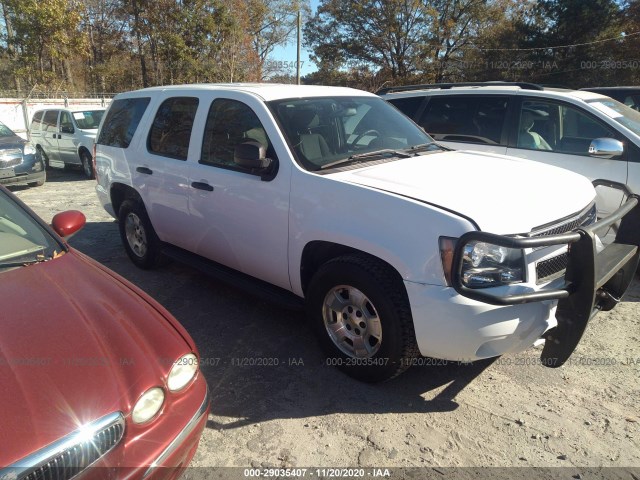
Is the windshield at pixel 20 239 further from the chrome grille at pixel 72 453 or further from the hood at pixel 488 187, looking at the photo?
the hood at pixel 488 187

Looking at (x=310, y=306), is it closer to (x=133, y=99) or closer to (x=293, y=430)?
(x=293, y=430)

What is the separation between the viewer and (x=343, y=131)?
3.70 meters

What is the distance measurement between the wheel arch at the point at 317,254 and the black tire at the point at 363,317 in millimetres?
92

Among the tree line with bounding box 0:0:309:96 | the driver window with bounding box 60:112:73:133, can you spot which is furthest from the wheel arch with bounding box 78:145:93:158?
the tree line with bounding box 0:0:309:96

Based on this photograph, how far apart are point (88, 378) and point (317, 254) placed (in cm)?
173

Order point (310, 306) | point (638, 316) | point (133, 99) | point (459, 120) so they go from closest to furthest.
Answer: point (310, 306) → point (638, 316) → point (133, 99) → point (459, 120)

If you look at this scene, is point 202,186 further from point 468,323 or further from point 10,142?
point 10,142

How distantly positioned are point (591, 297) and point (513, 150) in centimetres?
328

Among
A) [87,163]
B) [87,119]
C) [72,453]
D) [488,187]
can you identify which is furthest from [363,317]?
[87,119]

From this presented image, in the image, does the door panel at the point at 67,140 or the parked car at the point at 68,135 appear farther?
the door panel at the point at 67,140

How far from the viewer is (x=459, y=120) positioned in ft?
19.2

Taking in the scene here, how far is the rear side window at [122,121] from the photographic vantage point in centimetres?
498

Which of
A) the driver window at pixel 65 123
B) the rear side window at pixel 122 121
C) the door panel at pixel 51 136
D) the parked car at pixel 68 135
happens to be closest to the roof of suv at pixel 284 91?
the rear side window at pixel 122 121

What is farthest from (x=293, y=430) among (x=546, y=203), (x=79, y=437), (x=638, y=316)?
(x=638, y=316)
